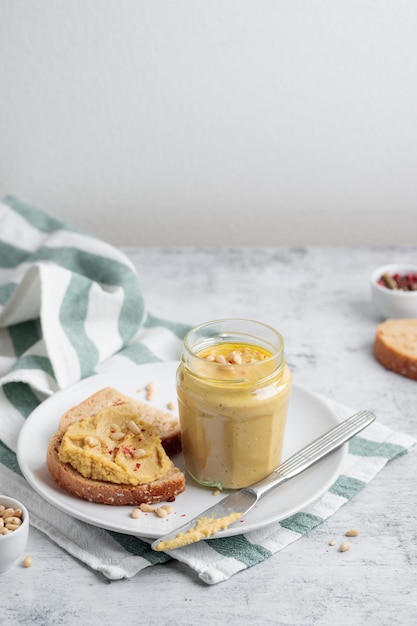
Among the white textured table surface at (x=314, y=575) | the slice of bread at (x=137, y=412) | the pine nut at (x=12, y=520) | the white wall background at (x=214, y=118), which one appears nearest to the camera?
the white textured table surface at (x=314, y=575)

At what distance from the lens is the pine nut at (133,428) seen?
1671 millimetres

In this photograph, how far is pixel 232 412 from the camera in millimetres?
1575

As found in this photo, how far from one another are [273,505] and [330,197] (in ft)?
5.47

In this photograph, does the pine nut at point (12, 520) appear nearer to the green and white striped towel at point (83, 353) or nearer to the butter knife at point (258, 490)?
the green and white striped towel at point (83, 353)

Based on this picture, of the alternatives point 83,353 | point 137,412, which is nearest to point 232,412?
point 137,412

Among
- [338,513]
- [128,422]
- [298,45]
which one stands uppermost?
[298,45]

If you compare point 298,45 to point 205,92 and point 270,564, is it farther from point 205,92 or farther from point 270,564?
point 270,564

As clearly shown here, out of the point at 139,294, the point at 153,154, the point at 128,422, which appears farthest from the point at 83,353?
the point at 153,154

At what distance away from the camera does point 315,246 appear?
3.03 metres

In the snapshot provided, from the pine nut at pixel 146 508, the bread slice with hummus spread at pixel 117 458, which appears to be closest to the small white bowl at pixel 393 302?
the bread slice with hummus spread at pixel 117 458

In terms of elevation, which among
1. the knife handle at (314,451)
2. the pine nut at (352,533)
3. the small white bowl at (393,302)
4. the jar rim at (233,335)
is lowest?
the small white bowl at (393,302)

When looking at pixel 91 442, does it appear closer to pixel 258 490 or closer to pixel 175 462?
pixel 175 462

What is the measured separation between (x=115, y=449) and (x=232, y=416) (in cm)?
24

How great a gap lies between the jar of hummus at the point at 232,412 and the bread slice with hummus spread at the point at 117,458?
68 millimetres
